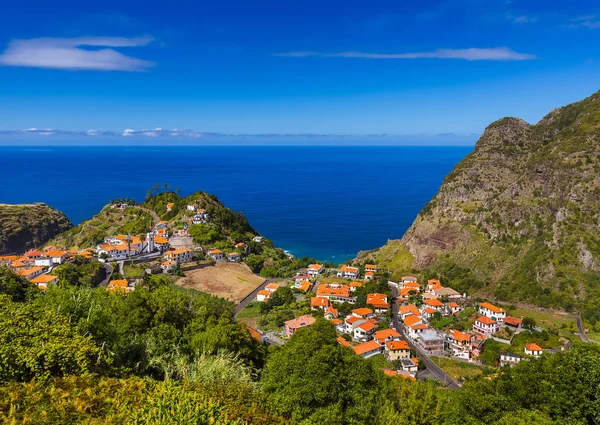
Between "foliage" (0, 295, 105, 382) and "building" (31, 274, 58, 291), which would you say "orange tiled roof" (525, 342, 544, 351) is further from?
"building" (31, 274, 58, 291)

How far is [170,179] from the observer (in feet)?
628

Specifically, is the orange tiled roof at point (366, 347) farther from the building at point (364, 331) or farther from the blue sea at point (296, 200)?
the blue sea at point (296, 200)

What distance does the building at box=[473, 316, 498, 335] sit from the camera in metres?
43.9

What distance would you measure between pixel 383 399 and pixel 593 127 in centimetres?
7445

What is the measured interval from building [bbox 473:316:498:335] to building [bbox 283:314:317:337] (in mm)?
Result: 18265

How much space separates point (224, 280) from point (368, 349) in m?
27.0

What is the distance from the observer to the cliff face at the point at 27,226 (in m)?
85.6

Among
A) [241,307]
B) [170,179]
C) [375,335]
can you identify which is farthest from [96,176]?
[375,335]

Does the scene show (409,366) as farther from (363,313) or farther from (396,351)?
(363,313)

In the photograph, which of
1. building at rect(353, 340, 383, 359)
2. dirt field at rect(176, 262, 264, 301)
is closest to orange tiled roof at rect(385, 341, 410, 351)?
building at rect(353, 340, 383, 359)

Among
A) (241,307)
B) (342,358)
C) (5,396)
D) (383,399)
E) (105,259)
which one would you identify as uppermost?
(5,396)

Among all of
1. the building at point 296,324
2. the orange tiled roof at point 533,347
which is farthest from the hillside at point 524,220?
the building at point 296,324

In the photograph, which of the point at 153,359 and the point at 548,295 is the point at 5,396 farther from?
the point at 548,295

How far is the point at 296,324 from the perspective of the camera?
1671 inches
